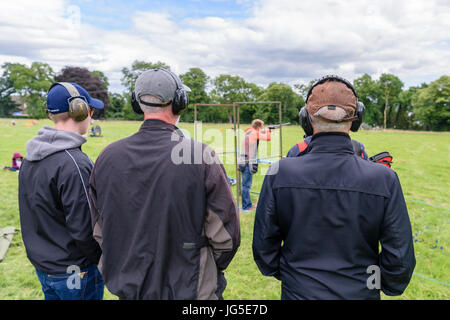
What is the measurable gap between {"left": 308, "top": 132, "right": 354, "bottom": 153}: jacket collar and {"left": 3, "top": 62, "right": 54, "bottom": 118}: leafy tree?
7271 centimetres

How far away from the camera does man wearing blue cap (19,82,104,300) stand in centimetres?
203

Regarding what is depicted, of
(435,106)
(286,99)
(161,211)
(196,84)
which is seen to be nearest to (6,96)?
(196,84)

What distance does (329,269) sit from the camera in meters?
1.69

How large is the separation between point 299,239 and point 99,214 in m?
1.32

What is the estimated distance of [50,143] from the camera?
211cm

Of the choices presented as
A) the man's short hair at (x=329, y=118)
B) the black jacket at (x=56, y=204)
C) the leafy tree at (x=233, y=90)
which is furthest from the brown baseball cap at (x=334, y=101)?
the leafy tree at (x=233, y=90)

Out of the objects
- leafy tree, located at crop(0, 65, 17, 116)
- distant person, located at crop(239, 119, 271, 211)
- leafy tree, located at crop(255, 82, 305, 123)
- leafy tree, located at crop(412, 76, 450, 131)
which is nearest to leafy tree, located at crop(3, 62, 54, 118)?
leafy tree, located at crop(0, 65, 17, 116)

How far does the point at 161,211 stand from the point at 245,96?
249ft

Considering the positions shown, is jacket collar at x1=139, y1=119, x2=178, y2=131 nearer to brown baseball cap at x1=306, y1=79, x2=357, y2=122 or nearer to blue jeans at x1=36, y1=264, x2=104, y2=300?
brown baseball cap at x1=306, y1=79, x2=357, y2=122

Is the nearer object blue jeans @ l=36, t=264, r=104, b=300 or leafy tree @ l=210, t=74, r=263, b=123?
blue jeans @ l=36, t=264, r=104, b=300

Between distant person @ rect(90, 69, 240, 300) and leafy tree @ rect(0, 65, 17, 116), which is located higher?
leafy tree @ rect(0, 65, 17, 116)

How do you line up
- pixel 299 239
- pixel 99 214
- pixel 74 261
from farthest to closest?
pixel 74 261
pixel 99 214
pixel 299 239
